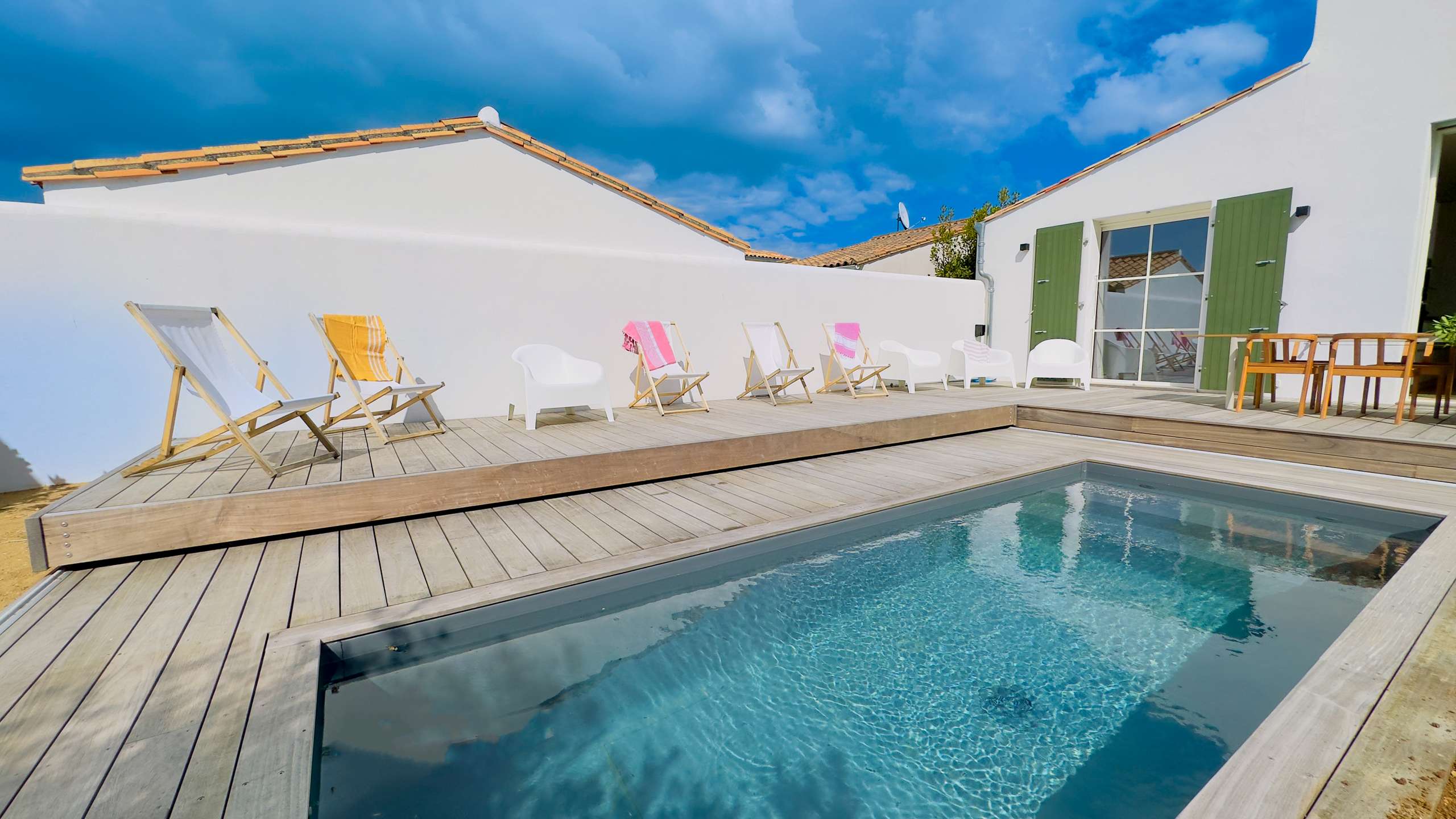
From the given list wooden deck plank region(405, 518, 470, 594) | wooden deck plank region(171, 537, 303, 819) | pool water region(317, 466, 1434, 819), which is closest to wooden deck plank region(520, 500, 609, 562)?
pool water region(317, 466, 1434, 819)

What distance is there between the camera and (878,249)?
1347cm

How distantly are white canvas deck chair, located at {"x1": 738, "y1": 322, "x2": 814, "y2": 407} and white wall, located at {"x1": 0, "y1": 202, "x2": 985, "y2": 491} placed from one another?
0.65 ft

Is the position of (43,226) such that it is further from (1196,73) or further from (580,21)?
(1196,73)

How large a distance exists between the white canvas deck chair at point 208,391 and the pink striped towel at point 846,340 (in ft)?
15.4

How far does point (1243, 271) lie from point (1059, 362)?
190 cm

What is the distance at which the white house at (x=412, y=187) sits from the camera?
18.1ft

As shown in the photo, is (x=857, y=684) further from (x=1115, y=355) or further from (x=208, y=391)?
(x=1115, y=355)

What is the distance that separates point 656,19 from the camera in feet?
124

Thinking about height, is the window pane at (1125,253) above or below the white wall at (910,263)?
below

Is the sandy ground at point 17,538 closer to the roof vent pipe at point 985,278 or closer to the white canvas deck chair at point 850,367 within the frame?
the white canvas deck chair at point 850,367

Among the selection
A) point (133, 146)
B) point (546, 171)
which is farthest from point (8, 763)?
point (133, 146)

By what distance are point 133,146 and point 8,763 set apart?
7449 centimetres

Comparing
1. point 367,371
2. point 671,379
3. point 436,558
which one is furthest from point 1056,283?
point 436,558

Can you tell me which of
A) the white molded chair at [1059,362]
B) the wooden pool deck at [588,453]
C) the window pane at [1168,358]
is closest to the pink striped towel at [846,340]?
the wooden pool deck at [588,453]
